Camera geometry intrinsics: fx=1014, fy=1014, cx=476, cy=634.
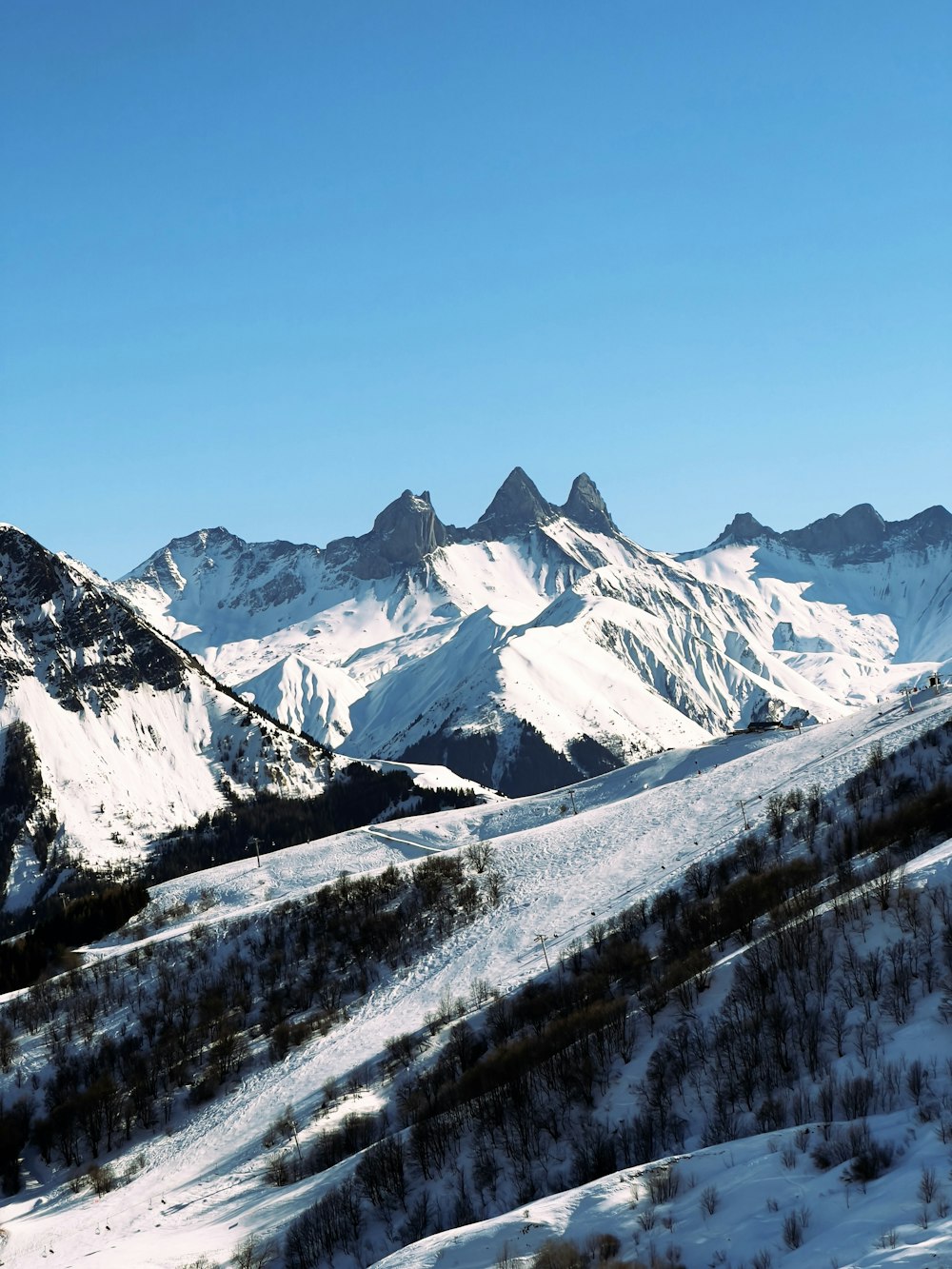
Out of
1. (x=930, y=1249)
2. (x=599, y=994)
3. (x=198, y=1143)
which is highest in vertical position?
(x=930, y=1249)

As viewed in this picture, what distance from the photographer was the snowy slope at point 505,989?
34906 mm

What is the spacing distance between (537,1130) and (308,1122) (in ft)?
88.4

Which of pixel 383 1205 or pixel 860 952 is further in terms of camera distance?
pixel 860 952

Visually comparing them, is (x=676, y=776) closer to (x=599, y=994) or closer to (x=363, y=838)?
(x=363, y=838)

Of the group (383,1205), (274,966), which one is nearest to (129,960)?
(274,966)

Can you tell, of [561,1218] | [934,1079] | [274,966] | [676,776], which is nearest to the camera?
[561,1218]

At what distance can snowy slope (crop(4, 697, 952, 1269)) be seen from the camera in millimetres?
34906

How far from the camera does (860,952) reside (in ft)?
192

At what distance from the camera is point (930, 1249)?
1080 inches

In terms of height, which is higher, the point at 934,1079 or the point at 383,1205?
the point at 934,1079

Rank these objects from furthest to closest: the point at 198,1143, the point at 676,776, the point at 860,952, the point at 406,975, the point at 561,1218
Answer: the point at 676,776, the point at 406,975, the point at 198,1143, the point at 860,952, the point at 561,1218

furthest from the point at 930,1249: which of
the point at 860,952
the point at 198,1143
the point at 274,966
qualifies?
the point at 274,966

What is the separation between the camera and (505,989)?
93.1 m

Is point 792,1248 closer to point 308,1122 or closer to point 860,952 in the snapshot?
point 860,952
